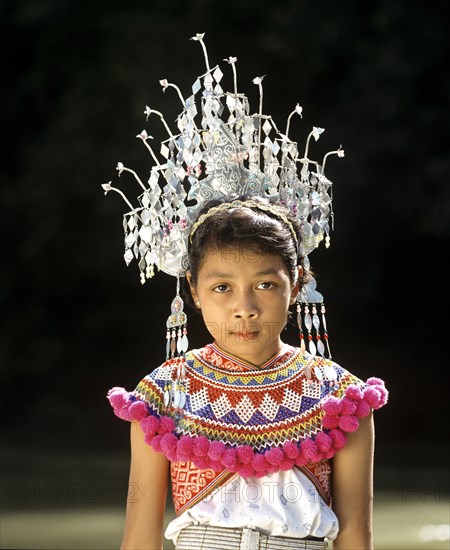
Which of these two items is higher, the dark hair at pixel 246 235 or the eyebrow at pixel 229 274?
the dark hair at pixel 246 235

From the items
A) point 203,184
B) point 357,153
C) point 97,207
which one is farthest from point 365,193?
point 203,184

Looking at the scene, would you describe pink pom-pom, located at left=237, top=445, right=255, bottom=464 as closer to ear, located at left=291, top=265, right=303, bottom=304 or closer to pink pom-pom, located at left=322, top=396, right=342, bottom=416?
pink pom-pom, located at left=322, top=396, right=342, bottom=416

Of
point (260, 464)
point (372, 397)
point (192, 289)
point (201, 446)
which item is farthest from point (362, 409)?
point (192, 289)

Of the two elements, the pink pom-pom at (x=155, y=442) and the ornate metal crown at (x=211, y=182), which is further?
the ornate metal crown at (x=211, y=182)

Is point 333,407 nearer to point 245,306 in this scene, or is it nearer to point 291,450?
point 291,450

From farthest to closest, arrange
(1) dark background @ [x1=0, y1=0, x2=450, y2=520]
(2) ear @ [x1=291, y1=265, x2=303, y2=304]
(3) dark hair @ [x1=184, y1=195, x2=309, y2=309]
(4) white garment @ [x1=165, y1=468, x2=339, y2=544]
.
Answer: (1) dark background @ [x1=0, y1=0, x2=450, y2=520] < (2) ear @ [x1=291, y1=265, x2=303, y2=304] < (3) dark hair @ [x1=184, y1=195, x2=309, y2=309] < (4) white garment @ [x1=165, y1=468, x2=339, y2=544]

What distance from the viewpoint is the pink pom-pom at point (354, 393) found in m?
2.08

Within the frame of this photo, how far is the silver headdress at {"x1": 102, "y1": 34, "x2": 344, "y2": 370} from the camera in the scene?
7.22ft

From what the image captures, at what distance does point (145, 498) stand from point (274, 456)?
0.97ft

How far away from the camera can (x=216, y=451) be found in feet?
6.58

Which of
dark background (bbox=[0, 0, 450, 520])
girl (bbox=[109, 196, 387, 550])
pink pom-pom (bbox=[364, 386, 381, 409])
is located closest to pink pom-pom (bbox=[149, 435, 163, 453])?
girl (bbox=[109, 196, 387, 550])

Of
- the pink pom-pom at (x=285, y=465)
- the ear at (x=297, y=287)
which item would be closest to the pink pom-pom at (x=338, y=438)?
the pink pom-pom at (x=285, y=465)

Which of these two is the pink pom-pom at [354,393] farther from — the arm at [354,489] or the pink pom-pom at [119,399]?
the pink pom-pom at [119,399]

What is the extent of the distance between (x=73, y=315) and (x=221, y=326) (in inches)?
233
